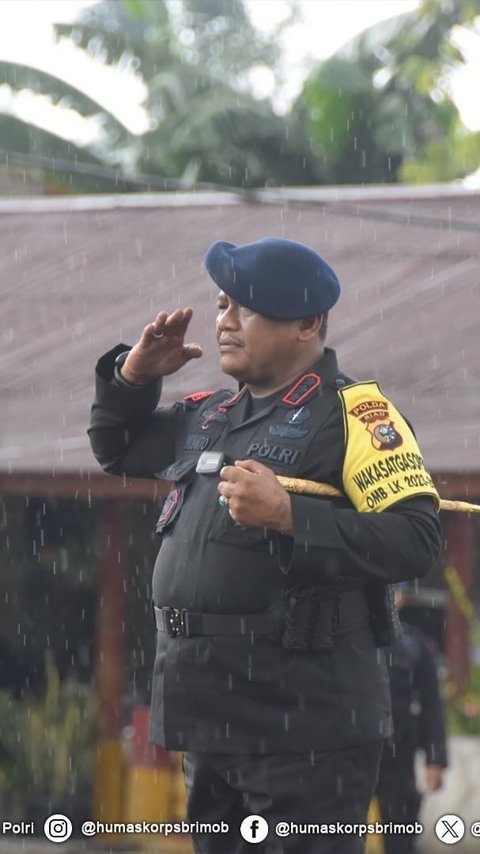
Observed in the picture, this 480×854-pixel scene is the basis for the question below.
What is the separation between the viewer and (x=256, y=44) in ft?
110

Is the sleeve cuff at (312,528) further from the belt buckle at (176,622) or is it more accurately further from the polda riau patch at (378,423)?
the belt buckle at (176,622)

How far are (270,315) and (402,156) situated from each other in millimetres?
20127

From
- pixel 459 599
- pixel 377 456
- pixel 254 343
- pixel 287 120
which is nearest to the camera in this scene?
pixel 377 456

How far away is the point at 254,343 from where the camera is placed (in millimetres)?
3113

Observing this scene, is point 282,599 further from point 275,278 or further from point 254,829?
point 275,278

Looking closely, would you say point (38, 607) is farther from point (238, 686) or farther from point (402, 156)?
point (402, 156)

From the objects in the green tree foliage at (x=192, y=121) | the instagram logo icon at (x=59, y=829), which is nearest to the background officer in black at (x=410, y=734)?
the instagram logo icon at (x=59, y=829)

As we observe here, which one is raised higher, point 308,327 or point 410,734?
point 308,327

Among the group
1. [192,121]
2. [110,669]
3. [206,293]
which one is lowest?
[110,669]

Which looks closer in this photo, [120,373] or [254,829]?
[254,829]

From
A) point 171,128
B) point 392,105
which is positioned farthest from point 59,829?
point 171,128

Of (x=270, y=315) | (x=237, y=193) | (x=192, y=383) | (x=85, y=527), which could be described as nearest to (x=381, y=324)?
(x=192, y=383)

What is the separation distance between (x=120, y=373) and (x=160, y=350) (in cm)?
11

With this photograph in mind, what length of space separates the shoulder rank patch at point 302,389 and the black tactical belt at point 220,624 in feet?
1.41
